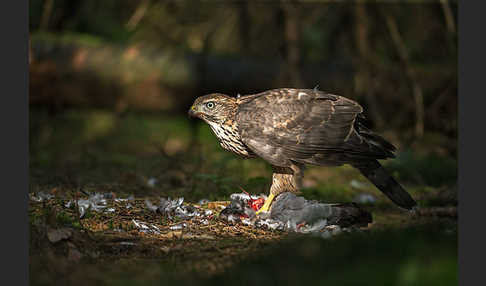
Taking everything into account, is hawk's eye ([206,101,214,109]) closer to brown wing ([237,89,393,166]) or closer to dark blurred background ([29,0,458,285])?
brown wing ([237,89,393,166])

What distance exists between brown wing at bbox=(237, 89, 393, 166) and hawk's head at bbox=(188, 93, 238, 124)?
17 centimetres

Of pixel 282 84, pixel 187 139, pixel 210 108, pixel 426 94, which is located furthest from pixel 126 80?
pixel 426 94

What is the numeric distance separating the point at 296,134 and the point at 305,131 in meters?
0.08

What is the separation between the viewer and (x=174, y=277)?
2.43 metres

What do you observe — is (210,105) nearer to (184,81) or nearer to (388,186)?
(388,186)

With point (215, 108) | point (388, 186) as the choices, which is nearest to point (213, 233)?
point (215, 108)

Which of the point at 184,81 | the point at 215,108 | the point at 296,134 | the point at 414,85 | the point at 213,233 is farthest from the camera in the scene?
the point at 184,81

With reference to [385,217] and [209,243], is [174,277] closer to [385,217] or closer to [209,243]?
[209,243]

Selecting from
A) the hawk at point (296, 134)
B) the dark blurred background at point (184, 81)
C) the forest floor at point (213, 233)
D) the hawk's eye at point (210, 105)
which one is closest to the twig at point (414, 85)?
the dark blurred background at point (184, 81)

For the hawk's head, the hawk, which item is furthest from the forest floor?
the hawk's head

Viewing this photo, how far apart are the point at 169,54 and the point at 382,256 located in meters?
7.18

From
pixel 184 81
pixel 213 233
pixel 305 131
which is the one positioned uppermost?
pixel 305 131

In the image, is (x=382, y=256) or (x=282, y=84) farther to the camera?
(x=282, y=84)

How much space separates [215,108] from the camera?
4430 mm
